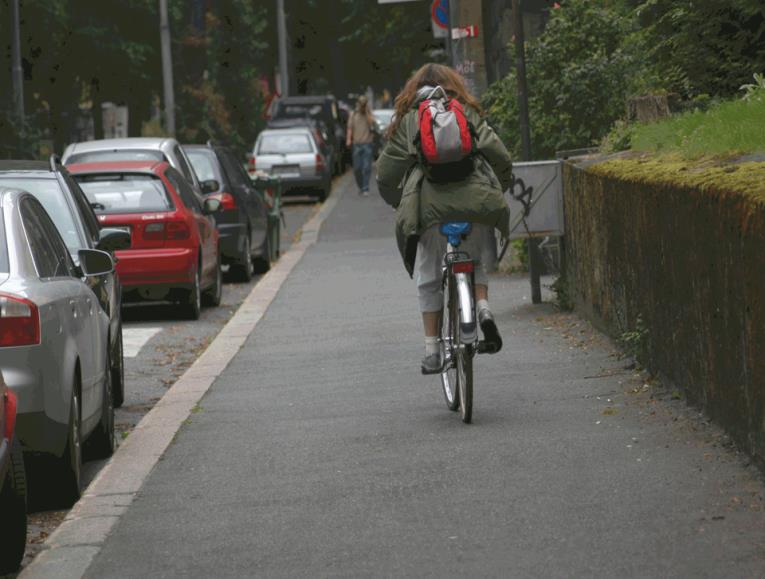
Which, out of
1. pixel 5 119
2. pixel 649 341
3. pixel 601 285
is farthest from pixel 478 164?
pixel 5 119

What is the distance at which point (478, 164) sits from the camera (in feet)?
31.4

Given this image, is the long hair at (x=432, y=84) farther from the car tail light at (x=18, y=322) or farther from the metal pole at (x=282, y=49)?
the metal pole at (x=282, y=49)

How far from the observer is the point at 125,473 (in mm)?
8602

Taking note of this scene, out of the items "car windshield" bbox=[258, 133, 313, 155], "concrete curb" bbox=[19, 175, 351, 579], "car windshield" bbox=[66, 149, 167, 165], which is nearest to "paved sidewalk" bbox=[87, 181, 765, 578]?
"concrete curb" bbox=[19, 175, 351, 579]

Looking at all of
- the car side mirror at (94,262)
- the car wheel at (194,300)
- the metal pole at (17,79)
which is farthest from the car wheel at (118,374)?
the metal pole at (17,79)

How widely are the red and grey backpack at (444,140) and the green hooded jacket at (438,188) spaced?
6 cm

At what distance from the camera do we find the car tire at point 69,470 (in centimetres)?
809

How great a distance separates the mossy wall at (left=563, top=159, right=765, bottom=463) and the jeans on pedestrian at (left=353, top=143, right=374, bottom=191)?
2801 cm

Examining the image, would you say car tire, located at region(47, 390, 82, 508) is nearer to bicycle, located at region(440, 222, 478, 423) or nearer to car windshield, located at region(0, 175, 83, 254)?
bicycle, located at region(440, 222, 478, 423)

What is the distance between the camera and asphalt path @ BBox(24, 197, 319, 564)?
8250 mm

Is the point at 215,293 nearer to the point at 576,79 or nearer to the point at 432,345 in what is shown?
the point at 576,79

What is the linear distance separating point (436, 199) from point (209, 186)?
39.1ft

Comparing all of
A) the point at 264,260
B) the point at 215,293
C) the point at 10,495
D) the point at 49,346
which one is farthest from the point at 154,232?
the point at 10,495

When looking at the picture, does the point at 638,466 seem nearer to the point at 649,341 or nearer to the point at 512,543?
the point at 512,543
